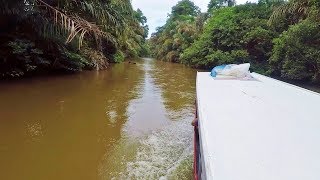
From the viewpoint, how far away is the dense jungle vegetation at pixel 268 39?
11.7 m

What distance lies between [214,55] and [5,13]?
44.9ft

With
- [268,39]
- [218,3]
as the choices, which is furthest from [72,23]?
[218,3]

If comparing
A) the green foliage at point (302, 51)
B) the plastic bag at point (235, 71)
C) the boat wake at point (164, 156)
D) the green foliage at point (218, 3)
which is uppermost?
the green foliage at point (218, 3)

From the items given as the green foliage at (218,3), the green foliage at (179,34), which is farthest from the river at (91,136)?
the green foliage at (218,3)

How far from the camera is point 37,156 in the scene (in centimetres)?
357

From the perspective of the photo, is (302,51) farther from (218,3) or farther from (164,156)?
(218,3)

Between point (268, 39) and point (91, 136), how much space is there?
15.0 meters

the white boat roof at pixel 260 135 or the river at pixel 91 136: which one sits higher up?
the white boat roof at pixel 260 135

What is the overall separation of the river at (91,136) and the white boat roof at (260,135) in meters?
0.98

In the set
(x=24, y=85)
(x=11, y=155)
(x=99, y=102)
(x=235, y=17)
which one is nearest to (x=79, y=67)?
(x=24, y=85)

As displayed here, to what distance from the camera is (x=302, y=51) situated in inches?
478

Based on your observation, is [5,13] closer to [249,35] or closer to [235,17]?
[249,35]

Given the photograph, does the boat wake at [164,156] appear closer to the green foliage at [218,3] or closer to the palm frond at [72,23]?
the palm frond at [72,23]

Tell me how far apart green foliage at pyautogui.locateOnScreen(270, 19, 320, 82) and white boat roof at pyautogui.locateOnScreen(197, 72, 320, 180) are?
910cm
